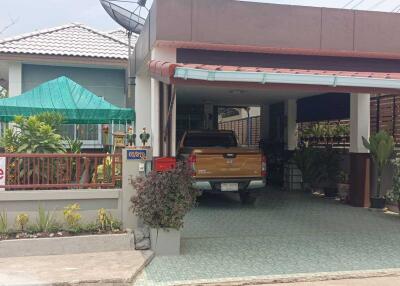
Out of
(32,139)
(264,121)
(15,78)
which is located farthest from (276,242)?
(264,121)

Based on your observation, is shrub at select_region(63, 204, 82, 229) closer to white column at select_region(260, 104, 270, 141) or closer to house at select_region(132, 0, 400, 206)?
house at select_region(132, 0, 400, 206)

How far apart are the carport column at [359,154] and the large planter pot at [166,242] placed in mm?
6186

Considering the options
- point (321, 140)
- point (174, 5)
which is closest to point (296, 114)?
point (321, 140)

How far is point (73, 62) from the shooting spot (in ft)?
47.3

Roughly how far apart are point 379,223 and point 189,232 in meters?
4.05

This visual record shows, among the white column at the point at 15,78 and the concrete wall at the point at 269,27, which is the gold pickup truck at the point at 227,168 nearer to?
the concrete wall at the point at 269,27

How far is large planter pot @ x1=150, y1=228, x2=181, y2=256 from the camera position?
7.39 metres

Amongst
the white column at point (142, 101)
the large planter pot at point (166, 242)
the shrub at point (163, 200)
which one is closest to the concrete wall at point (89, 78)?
the white column at point (142, 101)

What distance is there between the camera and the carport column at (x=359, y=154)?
11.8m

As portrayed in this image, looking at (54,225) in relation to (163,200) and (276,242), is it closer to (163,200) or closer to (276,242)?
(163,200)

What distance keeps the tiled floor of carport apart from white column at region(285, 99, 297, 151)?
4314mm

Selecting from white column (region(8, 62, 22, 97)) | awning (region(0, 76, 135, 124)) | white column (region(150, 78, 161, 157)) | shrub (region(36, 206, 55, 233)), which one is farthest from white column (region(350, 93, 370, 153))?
white column (region(8, 62, 22, 97))

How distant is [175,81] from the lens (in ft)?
22.3

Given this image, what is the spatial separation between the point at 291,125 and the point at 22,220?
1060 centimetres
